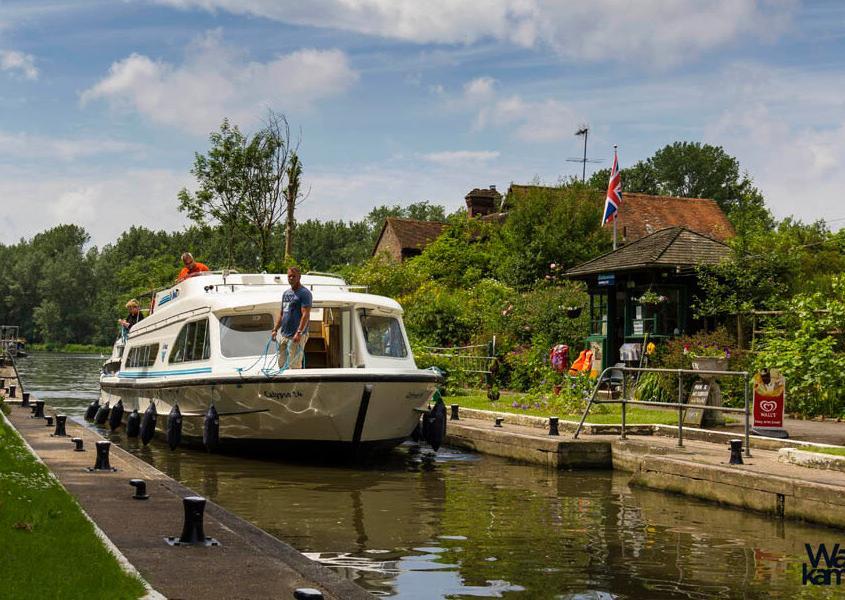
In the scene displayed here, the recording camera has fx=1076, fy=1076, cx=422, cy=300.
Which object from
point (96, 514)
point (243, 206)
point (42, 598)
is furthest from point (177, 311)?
point (243, 206)

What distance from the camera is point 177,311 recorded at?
20.6 m

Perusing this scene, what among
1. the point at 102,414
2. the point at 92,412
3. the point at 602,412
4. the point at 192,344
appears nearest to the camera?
the point at 192,344

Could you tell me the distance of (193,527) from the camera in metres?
8.23

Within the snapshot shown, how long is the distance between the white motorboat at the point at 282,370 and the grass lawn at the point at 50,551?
627 centimetres

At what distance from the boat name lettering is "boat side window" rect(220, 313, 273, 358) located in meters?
1.43

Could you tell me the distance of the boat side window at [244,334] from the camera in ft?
58.9

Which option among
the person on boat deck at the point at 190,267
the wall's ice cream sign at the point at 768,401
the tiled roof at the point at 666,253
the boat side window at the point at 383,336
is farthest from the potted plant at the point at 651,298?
the person on boat deck at the point at 190,267

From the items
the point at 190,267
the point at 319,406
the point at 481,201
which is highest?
the point at 481,201

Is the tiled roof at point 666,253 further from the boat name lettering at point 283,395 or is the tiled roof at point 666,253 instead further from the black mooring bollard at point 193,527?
the black mooring bollard at point 193,527

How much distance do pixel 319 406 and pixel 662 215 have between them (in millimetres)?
40317

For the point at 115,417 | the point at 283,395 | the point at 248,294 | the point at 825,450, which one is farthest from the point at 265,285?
the point at 825,450

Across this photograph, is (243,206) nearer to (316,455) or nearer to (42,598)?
(316,455)

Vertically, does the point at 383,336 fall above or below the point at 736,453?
above

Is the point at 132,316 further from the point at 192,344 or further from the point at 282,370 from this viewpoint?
the point at 282,370
